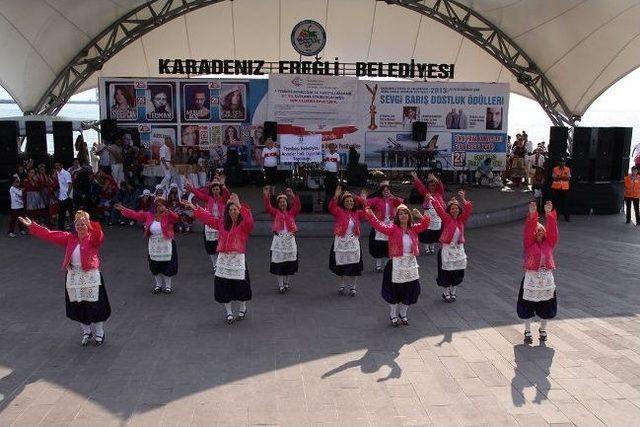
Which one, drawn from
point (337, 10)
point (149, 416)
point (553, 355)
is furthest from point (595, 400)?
point (337, 10)

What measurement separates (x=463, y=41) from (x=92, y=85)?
12.8m

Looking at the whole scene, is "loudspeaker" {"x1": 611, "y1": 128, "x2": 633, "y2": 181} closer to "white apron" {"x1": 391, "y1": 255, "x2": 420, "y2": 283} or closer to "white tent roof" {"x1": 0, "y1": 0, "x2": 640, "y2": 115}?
"white tent roof" {"x1": 0, "y1": 0, "x2": 640, "y2": 115}

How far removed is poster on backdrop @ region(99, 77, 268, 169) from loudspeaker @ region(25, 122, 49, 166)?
233cm

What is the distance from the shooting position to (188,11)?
19.4 meters

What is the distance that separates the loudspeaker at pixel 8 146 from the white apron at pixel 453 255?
36.8 ft

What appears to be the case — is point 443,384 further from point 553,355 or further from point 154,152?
point 154,152

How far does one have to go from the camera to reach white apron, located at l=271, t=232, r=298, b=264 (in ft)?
27.3

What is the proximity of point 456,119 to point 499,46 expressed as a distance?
3603 millimetres

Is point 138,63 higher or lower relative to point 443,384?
higher

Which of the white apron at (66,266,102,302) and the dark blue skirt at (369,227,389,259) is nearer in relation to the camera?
the white apron at (66,266,102,302)

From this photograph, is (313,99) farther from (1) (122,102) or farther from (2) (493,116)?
(2) (493,116)

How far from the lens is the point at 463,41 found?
69.2 ft

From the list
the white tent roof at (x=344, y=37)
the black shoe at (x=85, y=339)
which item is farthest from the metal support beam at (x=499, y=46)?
the black shoe at (x=85, y=339)

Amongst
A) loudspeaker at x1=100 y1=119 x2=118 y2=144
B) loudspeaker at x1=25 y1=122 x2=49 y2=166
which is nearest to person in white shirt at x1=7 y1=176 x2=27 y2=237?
loudspeaker at x1=25 y1=122 x2=49 y2=166
